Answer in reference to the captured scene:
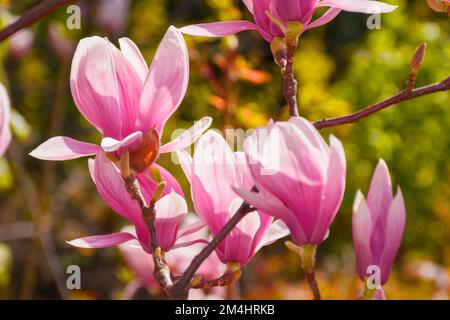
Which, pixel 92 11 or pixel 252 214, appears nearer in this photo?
pixel 252 214

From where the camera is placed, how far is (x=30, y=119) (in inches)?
135

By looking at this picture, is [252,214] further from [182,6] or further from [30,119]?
[182,6]

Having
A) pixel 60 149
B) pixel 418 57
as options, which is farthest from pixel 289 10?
pixel 60 149

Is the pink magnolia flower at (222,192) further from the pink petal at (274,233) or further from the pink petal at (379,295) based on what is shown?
the pink petal at (379,295)

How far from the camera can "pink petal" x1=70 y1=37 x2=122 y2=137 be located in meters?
0.55

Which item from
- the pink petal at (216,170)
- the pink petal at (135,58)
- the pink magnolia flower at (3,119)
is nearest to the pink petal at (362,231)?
the pink petal at (216,170)

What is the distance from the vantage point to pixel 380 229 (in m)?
0.60

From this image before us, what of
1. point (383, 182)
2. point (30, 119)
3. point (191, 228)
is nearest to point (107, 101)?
point (191, 228)

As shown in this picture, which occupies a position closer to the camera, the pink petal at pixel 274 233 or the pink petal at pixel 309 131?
the pink petal at pixel 309 131

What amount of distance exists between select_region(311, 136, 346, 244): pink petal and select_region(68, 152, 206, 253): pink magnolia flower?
113 millimetres

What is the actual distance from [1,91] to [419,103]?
8.00ft

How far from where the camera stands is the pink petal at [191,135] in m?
0.55

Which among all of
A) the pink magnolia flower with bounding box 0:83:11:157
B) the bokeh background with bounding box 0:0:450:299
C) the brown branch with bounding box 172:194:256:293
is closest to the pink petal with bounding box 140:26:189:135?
the brown branch with bounding box 172:194:256:293

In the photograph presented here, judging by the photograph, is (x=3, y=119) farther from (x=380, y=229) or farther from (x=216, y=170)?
(x=380, y=229)
